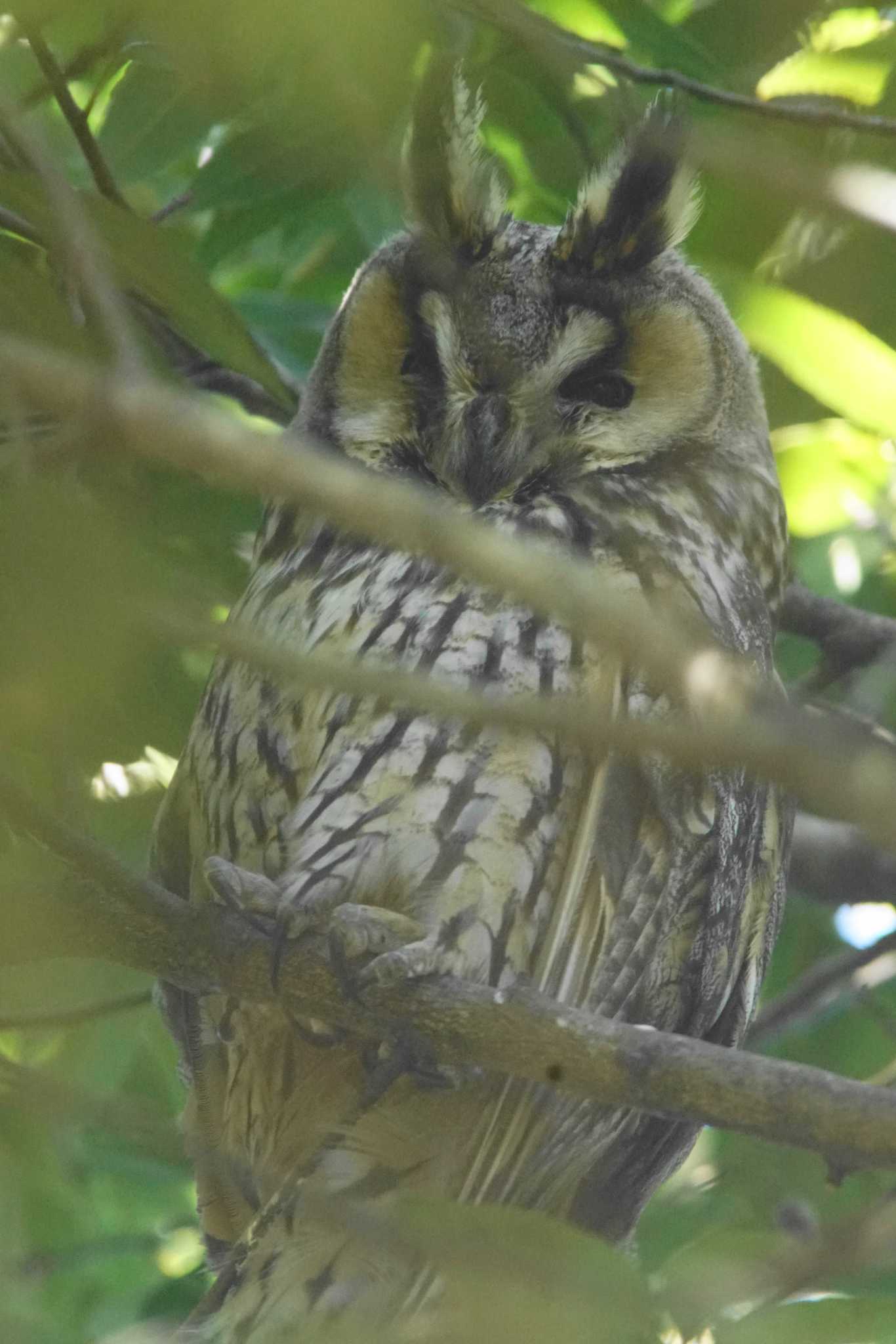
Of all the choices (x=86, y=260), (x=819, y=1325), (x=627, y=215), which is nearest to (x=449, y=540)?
(x=86, y=260)

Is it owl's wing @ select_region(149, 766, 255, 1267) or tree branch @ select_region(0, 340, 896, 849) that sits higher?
tree branch @ select_region(0, 340, 896, 849)

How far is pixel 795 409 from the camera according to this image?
2.71 meters

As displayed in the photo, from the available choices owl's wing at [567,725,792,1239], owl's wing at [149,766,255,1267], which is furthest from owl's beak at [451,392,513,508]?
owl's wing at [149,766,255,1267]

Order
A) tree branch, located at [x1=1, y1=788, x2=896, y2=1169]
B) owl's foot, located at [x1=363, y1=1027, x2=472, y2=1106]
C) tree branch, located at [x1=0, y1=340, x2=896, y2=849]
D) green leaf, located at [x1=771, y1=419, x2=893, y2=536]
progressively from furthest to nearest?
green leaf, located at [x1=771, y1=419, x2=893, y2=536] < owl's foot, located at [x1=363, y1=1027, x2=472, y2=1106] < tree branch, located at [x1=1, y1=788, x2=896, y2=1169] < tree branch, located at [x1=0, y1=340, x2=896, y2=849]

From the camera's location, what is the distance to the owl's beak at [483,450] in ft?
7.84

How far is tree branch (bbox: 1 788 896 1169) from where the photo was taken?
4.94ft

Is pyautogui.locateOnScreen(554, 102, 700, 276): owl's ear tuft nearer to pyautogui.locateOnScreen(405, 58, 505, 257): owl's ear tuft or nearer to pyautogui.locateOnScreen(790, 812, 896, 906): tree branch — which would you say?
pyautogui.locateOnScreen(405, 58, 505, 257): owl's ear tuft

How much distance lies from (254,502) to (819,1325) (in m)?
1.63

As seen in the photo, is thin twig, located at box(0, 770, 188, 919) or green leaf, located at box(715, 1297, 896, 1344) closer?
green leaf, located at box(715, 1297, 896, 1344)

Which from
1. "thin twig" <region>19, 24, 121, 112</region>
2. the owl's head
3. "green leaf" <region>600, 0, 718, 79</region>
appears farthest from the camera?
the owl's head

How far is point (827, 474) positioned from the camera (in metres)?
2.97

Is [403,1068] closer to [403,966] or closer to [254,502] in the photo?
[403,966]

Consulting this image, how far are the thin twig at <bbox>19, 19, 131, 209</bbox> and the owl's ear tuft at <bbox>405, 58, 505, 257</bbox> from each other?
40 centimetres

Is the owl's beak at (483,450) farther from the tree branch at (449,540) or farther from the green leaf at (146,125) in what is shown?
the tree branch at (449,540)
